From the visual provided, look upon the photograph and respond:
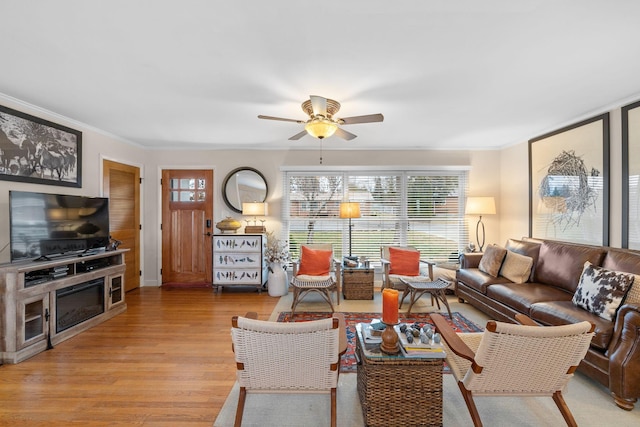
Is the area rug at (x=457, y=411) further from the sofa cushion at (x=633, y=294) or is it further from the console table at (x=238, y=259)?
the console table at (x=238, y=259)

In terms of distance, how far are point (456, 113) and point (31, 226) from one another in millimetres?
4673

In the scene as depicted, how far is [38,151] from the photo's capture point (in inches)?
122

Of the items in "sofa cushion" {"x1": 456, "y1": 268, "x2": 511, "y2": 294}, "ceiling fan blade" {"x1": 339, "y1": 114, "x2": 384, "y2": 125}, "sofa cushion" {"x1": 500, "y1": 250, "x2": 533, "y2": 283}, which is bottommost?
"sofa cushion" {"x1": 456, "y1": 268, "x2": 511, "y2": 294}

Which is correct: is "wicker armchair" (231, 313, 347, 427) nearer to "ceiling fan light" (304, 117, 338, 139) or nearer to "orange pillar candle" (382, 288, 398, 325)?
"orange pillar candle" (382, 288, 398, 325)

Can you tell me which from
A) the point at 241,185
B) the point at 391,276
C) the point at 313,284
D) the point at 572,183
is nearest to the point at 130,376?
the point at 313,284

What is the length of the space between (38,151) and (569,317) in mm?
5433

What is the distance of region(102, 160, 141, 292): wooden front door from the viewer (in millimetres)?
4176

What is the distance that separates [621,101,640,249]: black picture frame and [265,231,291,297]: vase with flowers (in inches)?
164

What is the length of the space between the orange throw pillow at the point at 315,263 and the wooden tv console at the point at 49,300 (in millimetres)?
2444

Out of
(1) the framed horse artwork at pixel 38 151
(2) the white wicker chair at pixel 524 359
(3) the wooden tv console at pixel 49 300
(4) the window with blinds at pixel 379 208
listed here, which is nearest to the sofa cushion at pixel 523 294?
(2) the white wicker chair at pixel 524 359

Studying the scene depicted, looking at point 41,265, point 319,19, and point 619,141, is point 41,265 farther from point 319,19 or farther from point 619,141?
point 619,141

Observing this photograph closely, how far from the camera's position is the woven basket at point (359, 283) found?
418 centimetres

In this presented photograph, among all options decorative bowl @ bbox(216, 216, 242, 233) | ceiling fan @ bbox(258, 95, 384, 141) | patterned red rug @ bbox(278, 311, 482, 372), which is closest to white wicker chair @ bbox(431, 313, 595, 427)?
patterned red rug @ bbox(278, 311, 482, 372)

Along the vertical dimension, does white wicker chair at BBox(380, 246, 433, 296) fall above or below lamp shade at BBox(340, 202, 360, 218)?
below
